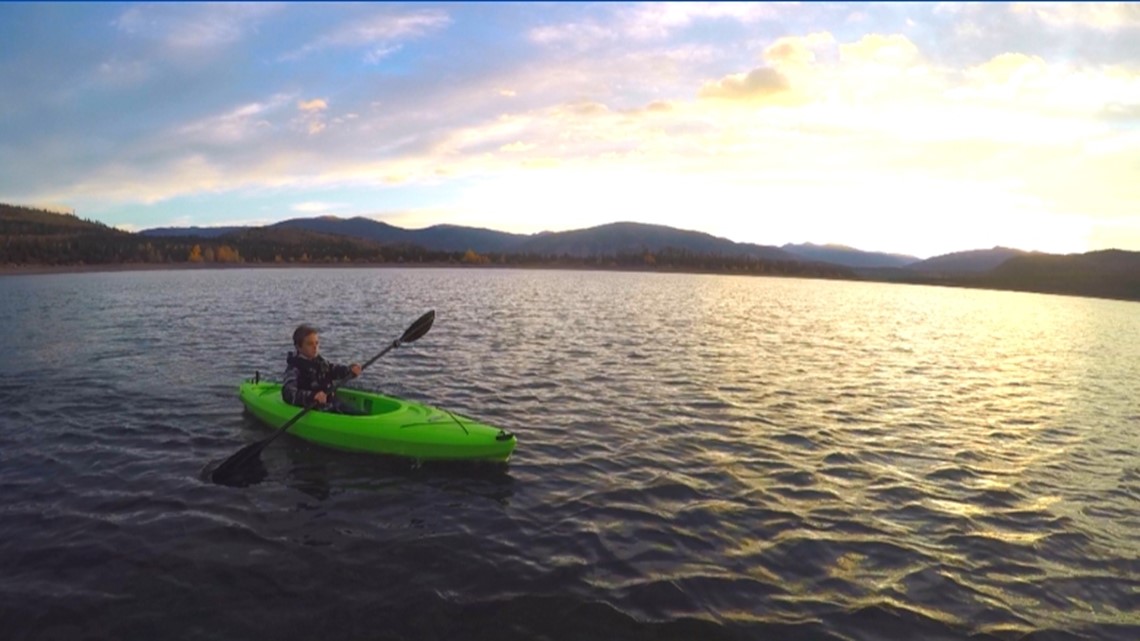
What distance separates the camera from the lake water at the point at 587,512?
6.68 m

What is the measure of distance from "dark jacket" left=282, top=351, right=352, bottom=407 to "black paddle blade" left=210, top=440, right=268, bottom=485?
194cm

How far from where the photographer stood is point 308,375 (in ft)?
40.8

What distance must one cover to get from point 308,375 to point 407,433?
9.80 ft

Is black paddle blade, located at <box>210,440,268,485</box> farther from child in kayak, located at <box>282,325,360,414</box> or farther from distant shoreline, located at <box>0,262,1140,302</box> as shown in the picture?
distant shoreline, located at <box>0,262,1140,302</box>

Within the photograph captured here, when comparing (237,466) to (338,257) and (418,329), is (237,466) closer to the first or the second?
(418,329)

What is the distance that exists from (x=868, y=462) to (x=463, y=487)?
768cm

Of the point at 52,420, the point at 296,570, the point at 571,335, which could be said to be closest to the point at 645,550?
the point at 296,570

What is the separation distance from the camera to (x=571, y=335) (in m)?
28.7

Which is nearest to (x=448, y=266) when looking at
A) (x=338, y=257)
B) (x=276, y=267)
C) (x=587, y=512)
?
(x=338, y=257)

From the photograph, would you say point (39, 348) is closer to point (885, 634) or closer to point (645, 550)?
point (645, 550)

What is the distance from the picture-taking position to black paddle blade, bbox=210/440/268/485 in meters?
10.0

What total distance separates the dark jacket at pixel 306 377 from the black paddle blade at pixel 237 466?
1.94 metres

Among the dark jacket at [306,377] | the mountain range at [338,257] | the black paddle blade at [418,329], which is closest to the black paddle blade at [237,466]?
the dark jacket at [306,377]

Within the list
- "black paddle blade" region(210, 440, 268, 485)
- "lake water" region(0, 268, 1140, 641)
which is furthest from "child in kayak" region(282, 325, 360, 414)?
"black paddle blade" region(210, 440, 268, 485)
